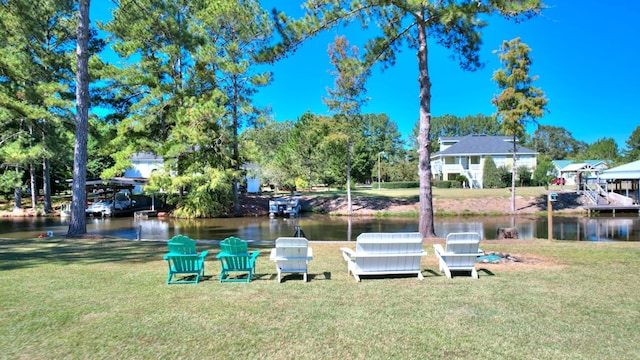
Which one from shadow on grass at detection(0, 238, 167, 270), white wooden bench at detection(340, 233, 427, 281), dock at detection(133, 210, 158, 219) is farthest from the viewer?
dock at detection(133, 210, 158, 219)

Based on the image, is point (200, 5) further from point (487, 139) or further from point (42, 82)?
point (487, 139)

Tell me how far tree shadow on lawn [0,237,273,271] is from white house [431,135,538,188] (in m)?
41.3

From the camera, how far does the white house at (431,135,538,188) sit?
4797cm

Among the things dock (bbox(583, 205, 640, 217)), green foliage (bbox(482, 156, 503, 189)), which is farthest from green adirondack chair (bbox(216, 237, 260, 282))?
green foliage (bbox(482, 156, 503, 189))

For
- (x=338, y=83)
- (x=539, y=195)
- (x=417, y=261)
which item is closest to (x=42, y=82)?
(x=338, y=83)

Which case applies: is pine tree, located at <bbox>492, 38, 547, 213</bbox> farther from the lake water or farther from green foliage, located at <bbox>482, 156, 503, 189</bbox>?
green foliage, located at <bbox>482, 156, 503, 189</bbox>

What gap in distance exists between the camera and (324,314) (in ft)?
16.1

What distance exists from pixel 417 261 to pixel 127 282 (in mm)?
4919

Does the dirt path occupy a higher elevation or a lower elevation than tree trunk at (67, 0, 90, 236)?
lower

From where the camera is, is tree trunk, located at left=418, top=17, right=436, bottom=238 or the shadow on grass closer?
the shadow on grass

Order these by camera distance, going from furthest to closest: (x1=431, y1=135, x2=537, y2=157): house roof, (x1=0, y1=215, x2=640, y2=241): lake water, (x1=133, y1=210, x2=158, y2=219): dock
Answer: (x1=431, y1=135, x2=537, y2=157): house roof, (x1=133, y1=210, x2=158, y2=219): dock, (x1=0, y1=215, x2=640, y2=241): lake water

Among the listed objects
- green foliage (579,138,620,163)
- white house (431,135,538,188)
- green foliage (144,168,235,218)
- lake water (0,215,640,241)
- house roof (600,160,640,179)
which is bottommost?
lake water (0,215,640,241)

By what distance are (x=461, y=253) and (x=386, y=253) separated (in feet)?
4.50

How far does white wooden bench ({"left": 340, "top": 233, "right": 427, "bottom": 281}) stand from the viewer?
6.81 metres
